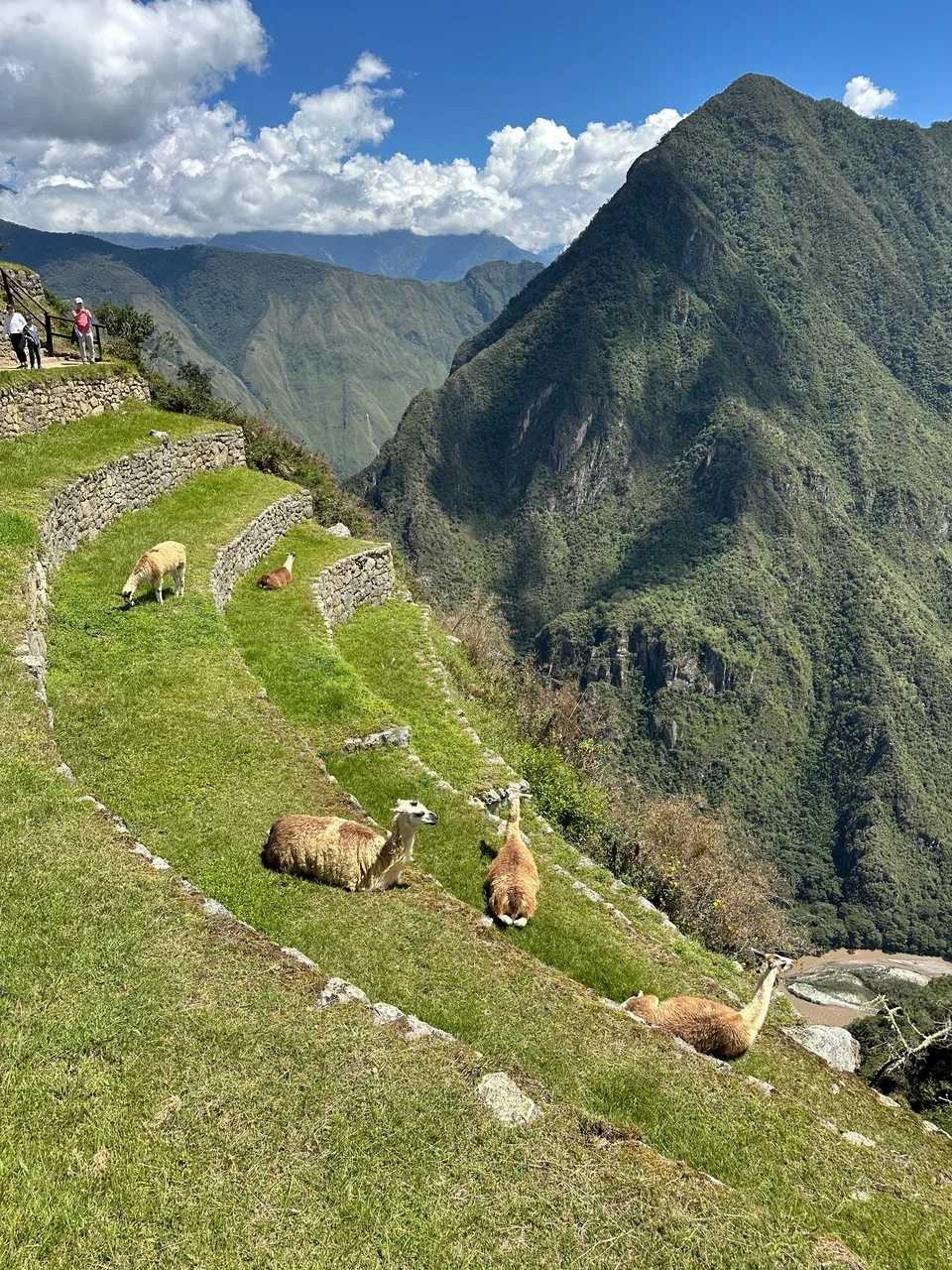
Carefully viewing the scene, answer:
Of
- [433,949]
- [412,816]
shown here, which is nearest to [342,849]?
[412,816]

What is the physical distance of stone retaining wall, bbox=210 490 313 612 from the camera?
2088cm

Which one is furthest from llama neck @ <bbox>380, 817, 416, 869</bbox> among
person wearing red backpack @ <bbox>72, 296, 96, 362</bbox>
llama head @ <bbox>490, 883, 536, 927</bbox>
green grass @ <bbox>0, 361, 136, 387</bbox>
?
person wearing red backpack @ <bbox>72, 296, 96, 362</bbox>

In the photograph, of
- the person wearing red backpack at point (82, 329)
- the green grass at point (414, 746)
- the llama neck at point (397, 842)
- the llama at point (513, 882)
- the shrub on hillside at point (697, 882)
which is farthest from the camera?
the person wearing red backpack at point (82, 329)

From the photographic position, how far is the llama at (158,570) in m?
16.8

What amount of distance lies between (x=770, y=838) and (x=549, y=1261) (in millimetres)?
158549

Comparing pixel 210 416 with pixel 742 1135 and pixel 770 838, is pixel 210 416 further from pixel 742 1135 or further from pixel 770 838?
pixel 770 838

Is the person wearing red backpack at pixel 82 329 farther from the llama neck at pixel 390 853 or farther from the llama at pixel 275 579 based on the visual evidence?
the llama neck at pixel 390 853

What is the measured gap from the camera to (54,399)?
23.2 m

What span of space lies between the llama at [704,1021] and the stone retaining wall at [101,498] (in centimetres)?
1096

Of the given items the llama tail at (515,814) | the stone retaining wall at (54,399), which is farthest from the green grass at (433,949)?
the stone retaining wall at (54,399)

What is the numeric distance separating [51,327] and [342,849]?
27.2 metres

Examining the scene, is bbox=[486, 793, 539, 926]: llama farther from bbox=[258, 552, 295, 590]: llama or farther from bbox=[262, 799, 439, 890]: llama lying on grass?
bbox=[258, 552, 295, 590]: llama

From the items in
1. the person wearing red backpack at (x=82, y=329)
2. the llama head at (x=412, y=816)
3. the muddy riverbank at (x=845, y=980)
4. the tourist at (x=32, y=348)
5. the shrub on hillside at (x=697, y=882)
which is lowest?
the muddy riverbank at (x=845, y=980)

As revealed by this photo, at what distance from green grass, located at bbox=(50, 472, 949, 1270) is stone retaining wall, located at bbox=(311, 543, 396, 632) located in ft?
23.4
